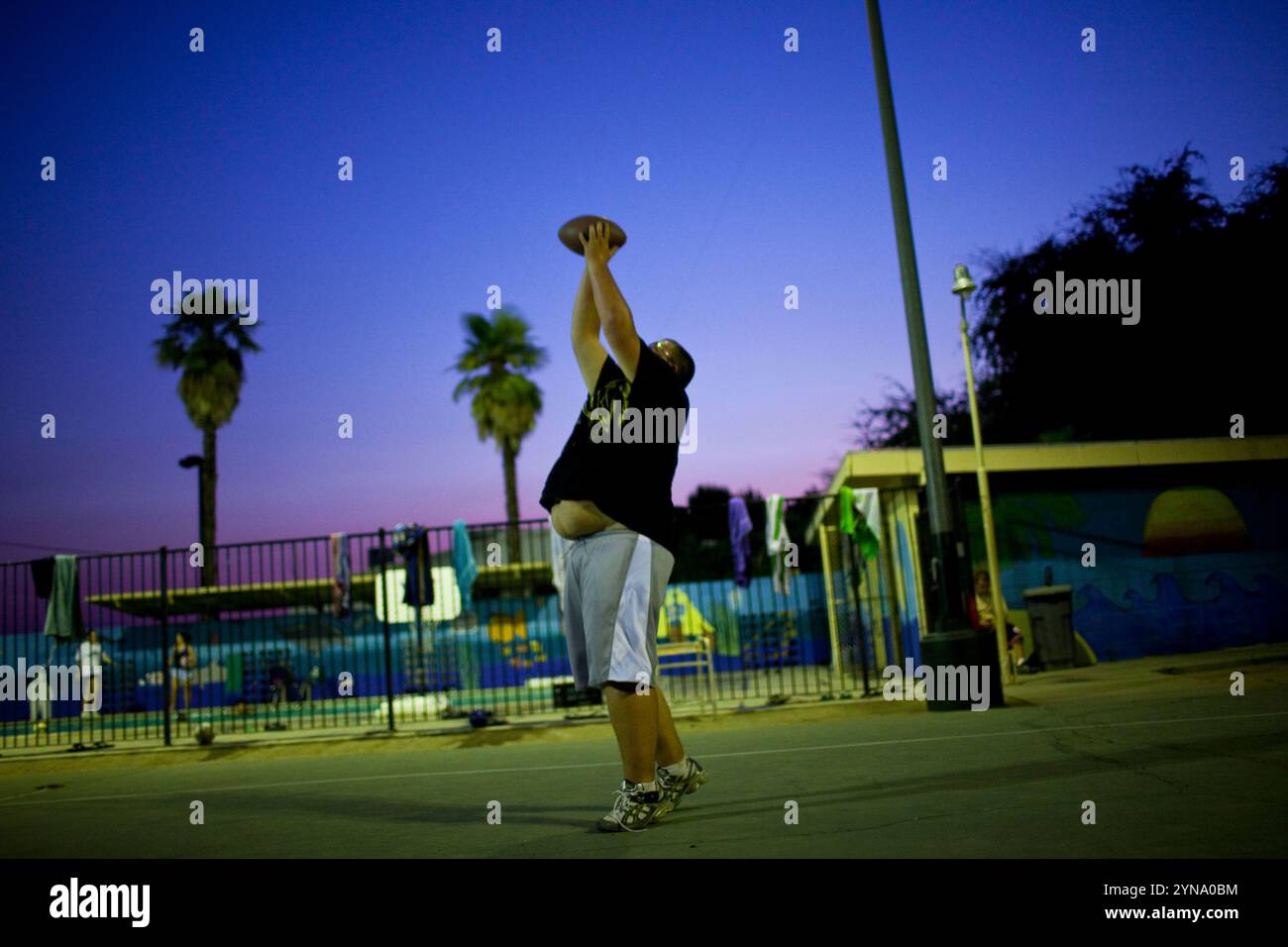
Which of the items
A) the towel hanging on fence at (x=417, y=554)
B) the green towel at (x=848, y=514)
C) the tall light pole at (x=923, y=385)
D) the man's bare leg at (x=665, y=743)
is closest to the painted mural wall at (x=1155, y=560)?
the green towel at (x=848, y=514)

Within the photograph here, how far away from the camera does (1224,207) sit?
25812 mm

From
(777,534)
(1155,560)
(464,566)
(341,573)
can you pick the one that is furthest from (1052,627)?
(341,573)

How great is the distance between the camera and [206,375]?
31.6 m

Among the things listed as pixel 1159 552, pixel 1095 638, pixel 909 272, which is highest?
pixel 909 272

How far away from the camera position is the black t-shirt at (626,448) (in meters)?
3.80

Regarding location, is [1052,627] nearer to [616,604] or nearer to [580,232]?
[616,604]

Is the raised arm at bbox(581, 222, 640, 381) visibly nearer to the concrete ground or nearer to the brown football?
the brown football

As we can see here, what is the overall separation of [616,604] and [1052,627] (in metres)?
12.9

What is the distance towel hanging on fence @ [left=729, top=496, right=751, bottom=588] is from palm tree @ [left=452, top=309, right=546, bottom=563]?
853 inches
